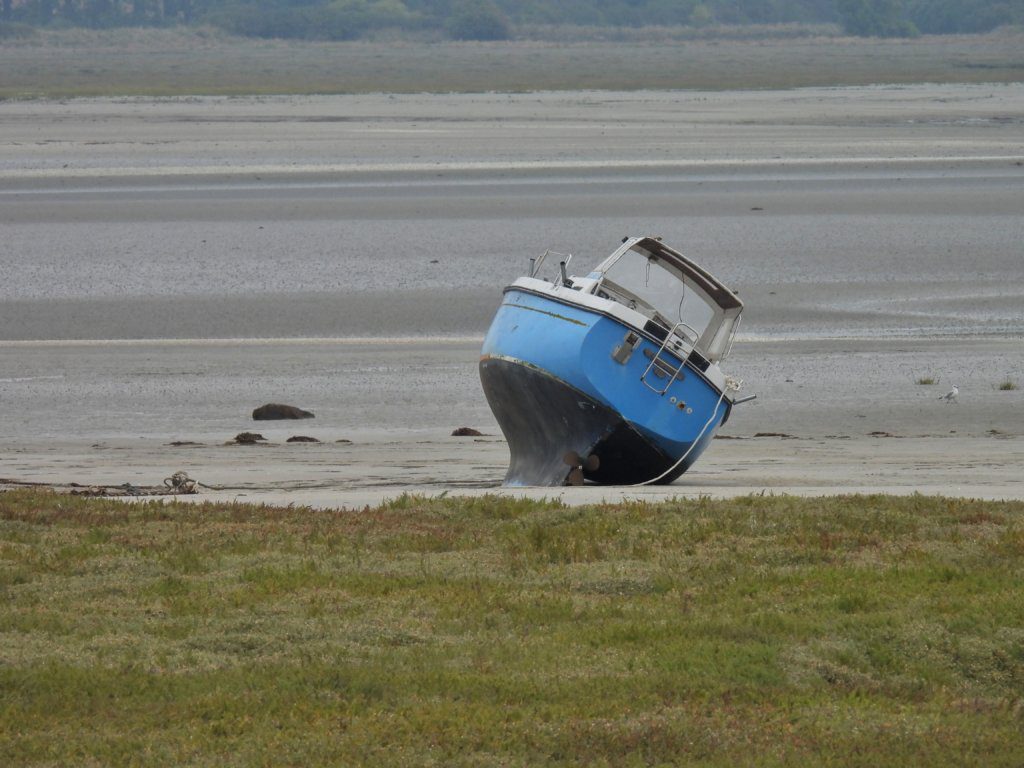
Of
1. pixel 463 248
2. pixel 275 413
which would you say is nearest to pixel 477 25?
pixel 463 248

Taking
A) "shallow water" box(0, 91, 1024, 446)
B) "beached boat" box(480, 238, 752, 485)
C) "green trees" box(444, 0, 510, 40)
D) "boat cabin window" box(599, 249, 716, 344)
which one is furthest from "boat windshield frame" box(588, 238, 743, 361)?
"green trees" box(444, 0, 510, 40)

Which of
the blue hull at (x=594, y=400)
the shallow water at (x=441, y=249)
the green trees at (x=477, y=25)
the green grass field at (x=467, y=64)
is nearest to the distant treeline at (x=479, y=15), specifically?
the green trees at (x=477, y=25)

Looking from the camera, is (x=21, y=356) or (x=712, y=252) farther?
(x=712, y=252)

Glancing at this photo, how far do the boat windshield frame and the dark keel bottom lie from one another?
1.40 m

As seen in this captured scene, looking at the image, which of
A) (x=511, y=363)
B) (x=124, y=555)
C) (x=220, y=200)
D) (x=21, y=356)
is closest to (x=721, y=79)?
(x=220, y=200)

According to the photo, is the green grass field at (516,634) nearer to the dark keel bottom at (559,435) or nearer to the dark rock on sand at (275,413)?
the dark keel bottom at (559,435)

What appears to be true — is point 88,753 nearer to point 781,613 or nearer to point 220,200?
point 781,613

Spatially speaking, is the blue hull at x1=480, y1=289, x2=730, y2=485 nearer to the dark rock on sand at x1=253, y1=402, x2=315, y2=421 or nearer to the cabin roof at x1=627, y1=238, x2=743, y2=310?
the cabin roof at x1=627, y1=238, x2=743, y2=310

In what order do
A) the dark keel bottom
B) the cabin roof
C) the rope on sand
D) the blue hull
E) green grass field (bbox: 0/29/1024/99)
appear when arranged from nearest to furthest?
1. the rope on sand
2. the blue hull
3. the dark keel bottom
4. the cabin roof
5. green grass field (bbox: 0/29/1024/99)

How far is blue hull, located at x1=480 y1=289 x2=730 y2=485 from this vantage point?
1434cm

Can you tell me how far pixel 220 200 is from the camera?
36.3 meters

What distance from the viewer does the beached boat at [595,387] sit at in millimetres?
14352

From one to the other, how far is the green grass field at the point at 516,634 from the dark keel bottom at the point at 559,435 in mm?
2542

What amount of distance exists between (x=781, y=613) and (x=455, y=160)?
34.8m
